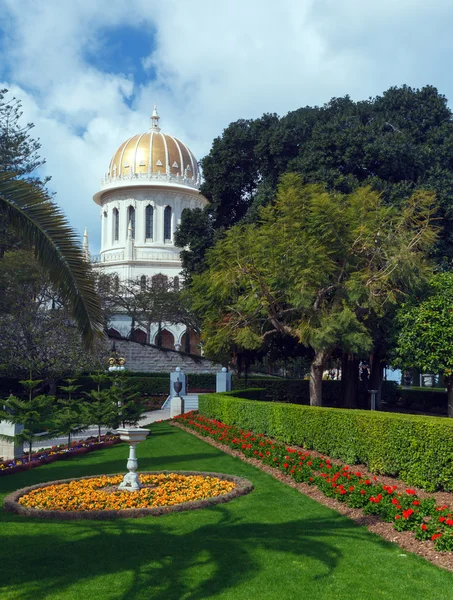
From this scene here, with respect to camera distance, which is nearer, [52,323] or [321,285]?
[321,285]

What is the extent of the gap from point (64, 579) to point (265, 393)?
2003 cm

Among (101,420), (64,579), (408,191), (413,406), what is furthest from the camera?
(413,406)

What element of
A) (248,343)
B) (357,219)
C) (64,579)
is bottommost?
(64,579)

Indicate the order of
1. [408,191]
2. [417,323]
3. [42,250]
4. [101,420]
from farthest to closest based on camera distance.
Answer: [408,191], [417,323], [101,420], [42,250]

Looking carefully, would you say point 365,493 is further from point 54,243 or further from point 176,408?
→ point 176,408

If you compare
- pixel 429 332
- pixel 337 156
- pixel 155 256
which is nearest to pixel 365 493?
pixel 429 332

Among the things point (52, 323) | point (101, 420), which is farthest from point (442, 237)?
point (52, 323)

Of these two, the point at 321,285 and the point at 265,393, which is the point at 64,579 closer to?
the point at 321,285

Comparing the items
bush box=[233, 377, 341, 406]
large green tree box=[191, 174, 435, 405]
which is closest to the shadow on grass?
large green tree box=[191, 174, 435, 405]

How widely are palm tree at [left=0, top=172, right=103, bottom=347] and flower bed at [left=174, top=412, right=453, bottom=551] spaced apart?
423 cm

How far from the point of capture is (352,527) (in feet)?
25.6

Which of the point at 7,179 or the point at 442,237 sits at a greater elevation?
the point at 442,237

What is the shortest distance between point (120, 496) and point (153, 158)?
5863cm

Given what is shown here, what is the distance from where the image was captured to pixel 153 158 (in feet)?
214
